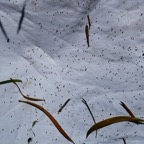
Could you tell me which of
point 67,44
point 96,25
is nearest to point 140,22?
point 96,25

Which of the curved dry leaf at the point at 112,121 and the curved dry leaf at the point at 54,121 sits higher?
the curved dry leaf at the point at 112,121

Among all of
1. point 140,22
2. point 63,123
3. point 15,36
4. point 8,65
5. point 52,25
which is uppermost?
point 140,22

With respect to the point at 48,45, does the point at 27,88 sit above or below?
below

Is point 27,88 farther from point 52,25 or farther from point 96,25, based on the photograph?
point 96,25

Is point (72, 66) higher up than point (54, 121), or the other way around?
point (72, 66)

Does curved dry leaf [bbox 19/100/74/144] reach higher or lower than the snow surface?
lower

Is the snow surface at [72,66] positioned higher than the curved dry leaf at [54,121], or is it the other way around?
the snow surface at [72,66]

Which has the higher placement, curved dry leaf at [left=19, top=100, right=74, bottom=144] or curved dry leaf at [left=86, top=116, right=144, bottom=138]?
curved dry leaf at [left=86, top=116, right=144, bottom=138]

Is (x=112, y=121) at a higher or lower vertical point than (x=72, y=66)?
lower
